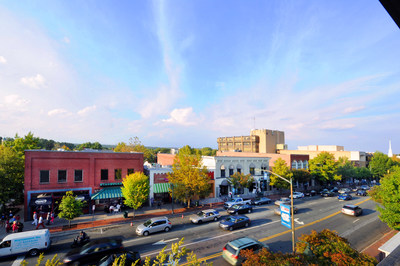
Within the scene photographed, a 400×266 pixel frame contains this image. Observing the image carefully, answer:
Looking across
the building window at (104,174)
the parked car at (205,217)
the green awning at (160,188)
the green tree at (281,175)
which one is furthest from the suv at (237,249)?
the green tree at (281,175)

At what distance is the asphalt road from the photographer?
18794 mm

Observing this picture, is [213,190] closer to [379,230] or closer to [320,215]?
[320,215]

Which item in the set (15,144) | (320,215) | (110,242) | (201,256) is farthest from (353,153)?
(15,144)

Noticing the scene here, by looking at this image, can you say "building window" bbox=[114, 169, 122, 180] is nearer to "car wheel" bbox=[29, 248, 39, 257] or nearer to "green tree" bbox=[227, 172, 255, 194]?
"car wheel" bbox=[29, 248, 39, 257]

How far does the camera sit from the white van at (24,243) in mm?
16969

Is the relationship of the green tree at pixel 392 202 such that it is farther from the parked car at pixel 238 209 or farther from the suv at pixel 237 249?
the parked car at pixel 238 209

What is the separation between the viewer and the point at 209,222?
2647cm

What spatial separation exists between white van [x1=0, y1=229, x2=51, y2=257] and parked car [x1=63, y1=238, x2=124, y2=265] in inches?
149

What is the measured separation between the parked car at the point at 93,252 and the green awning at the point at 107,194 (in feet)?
44.7

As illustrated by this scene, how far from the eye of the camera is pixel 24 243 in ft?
57.2

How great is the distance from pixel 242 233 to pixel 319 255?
11145mm

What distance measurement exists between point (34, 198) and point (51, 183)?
261 centimetres

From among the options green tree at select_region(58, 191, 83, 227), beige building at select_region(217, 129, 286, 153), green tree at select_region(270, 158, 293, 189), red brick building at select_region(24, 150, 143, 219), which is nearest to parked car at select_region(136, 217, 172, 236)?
green tree at select_region(58, 191, 83, 227)

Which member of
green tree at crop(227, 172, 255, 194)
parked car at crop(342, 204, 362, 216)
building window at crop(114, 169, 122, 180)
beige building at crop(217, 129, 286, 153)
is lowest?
parked car at crop(342, 204, 362, 216)
